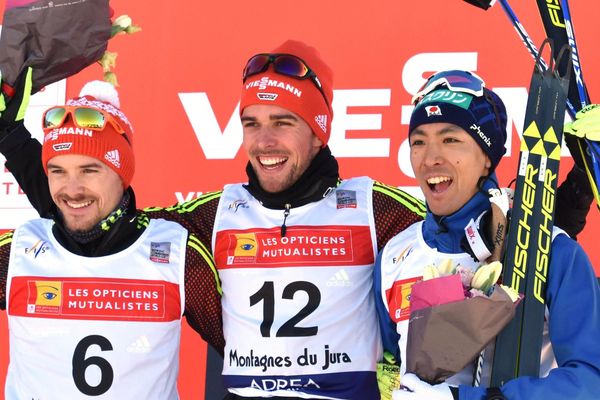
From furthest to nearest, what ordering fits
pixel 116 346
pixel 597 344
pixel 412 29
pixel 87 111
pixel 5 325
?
pixel 5 325
pixel 412 29
pixel 87 111
pixel 116 346
pixel 597 344

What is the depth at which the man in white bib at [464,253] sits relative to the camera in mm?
2604

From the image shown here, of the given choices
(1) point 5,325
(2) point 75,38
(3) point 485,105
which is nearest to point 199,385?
(1) point 5,325

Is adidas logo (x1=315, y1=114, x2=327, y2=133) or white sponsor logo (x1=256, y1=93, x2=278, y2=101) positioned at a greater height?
white sponsor logo (x1=256, y1=93, x2=278, y2=101)

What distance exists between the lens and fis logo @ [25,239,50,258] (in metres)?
3.40

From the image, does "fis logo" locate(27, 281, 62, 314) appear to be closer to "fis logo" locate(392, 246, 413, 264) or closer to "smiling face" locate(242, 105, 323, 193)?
"smiling face" locate(242, 105, 323, 193)

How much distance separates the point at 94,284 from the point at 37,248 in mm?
242

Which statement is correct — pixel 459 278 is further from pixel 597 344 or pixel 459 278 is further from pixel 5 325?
pixel 5 325

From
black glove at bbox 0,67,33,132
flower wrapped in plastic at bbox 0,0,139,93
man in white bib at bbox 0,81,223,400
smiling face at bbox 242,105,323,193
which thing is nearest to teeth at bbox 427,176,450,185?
smiling face at bbox 242,105,323,193

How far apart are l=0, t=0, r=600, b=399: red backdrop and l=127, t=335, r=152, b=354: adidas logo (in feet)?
3.75

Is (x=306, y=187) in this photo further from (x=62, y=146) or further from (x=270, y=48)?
(x=270, y=48)

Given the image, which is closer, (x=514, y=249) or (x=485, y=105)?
(x=514, y=249)

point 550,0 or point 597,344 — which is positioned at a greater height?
point 550,0

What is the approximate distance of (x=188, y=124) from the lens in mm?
4480

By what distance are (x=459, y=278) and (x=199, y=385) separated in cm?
206
